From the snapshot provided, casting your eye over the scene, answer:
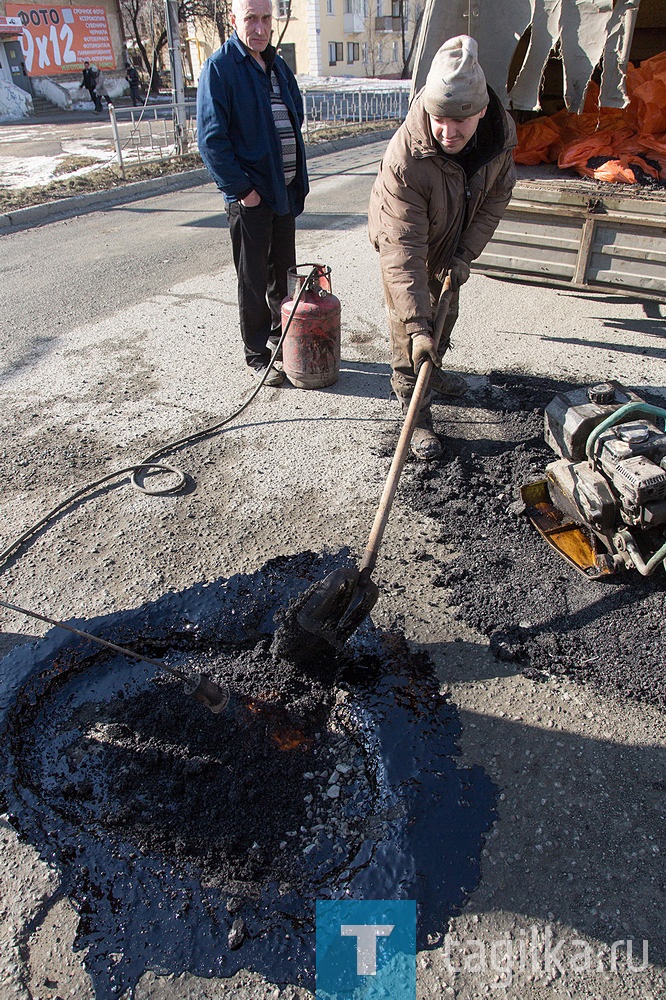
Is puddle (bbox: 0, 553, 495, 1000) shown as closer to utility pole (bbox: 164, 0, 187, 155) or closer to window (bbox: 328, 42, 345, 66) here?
utility pole (bbox: 164, 0, 187, 155)

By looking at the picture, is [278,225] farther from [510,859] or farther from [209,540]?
[510,859]

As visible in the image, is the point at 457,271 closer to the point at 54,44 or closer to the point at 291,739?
the point at 291,739

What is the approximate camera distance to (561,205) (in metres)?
5.20

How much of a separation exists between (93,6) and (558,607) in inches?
1297

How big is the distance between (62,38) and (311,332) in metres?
29.0

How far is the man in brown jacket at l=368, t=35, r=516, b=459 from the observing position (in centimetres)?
296

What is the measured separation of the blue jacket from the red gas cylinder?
0.54 meters

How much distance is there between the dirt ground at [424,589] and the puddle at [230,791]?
3cm

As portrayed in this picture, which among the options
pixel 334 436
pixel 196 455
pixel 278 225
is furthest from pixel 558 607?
pixel 278 225

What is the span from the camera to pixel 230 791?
227 centimetres

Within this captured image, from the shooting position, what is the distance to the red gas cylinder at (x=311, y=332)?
4.46 m

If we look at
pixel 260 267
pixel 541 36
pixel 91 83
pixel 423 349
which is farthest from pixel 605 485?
pixel 91 83

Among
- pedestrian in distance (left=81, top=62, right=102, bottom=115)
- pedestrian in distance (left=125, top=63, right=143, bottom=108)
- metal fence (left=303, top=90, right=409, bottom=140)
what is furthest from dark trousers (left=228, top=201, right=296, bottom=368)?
pedestrian in distance (left=81, top=62, right=102, bottom=115)

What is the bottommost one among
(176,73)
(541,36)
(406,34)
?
(541,36)
